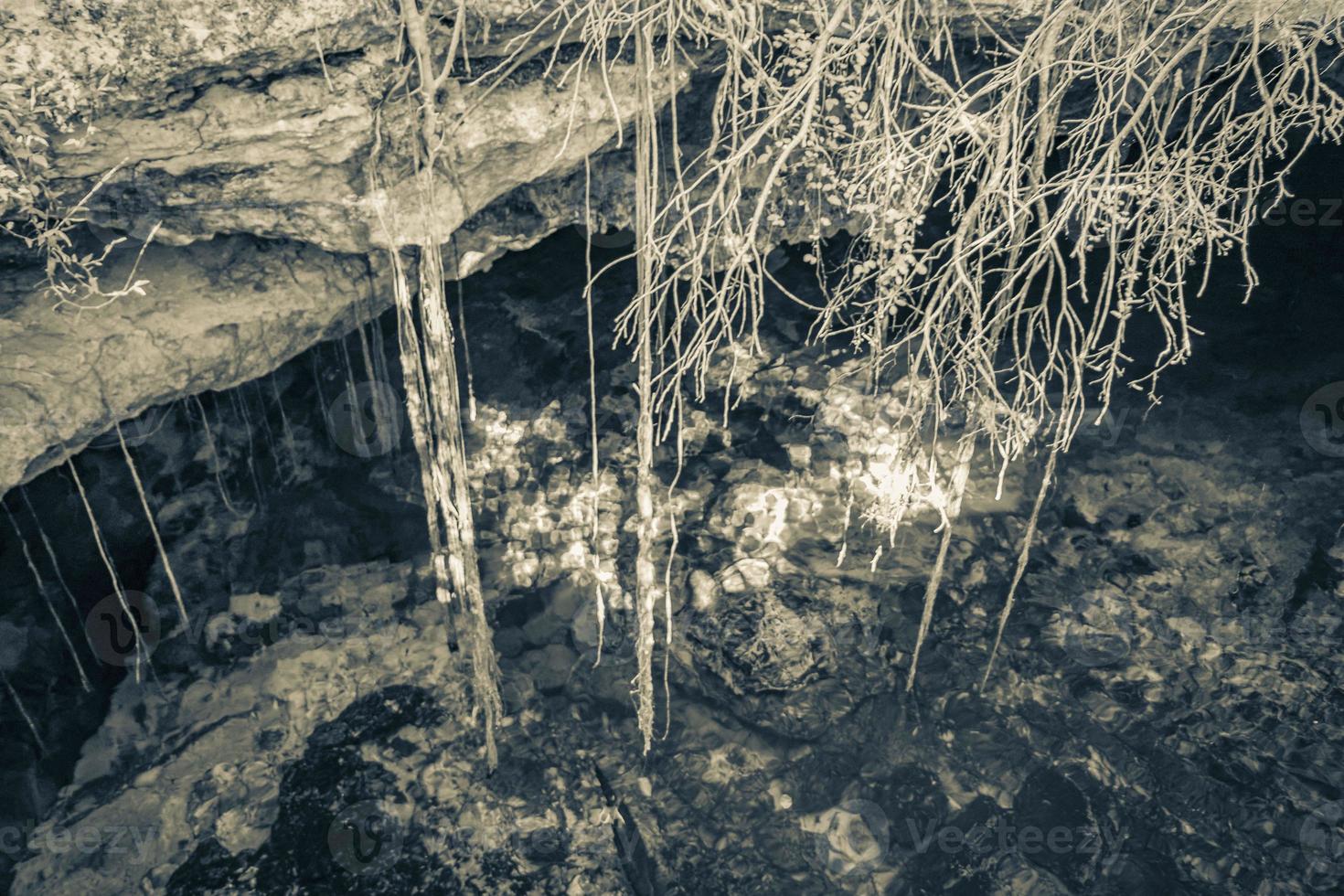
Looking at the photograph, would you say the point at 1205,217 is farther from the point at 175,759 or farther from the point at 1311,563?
the point at 175,759

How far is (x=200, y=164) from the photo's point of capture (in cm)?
230

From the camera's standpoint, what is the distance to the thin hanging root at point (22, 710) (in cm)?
283

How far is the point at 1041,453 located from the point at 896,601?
928 mm

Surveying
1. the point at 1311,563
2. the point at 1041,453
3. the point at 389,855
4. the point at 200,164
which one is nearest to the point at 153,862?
the point at 389,855
